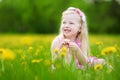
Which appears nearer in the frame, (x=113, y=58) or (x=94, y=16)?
(x=113, y=58)

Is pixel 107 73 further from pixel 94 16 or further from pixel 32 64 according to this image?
pixel 94 16

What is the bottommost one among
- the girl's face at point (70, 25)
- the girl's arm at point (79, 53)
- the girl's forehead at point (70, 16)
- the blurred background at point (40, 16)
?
the blurred background at point (40, 16)

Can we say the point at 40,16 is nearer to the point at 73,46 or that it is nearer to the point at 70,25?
the point at 70,25

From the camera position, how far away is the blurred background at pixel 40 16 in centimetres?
4291

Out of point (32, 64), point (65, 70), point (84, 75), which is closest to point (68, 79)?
point (65, 70)

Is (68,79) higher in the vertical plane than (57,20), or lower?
higher

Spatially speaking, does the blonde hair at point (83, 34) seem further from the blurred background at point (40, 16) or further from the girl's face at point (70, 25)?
the blurred background at point (40, 16)

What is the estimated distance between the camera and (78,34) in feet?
14.7

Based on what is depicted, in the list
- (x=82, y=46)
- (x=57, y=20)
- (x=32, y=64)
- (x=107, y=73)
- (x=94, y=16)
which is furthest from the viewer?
(x=94, y=16)

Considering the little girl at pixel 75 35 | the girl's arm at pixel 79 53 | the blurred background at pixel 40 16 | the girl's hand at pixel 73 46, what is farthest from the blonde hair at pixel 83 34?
the blurred background at pixel 40 16

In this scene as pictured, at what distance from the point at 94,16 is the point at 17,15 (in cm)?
829

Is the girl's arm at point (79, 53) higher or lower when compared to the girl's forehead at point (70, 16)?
lower

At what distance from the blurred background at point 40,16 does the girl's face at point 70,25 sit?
37632 mm

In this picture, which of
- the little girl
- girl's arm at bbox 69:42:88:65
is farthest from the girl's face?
girl's arm at bbox 69:42:88:65
